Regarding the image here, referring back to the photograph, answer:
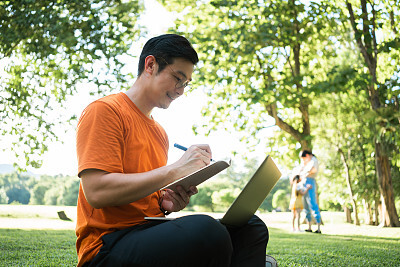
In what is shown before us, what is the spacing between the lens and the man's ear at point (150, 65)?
2.21 metres

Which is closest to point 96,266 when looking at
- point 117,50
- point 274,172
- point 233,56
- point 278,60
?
point 274,172

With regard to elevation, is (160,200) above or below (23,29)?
below

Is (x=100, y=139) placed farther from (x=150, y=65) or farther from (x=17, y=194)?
(x=17, y=194)

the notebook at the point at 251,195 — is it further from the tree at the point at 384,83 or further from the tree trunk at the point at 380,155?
the tree trunk at the point at 380,155

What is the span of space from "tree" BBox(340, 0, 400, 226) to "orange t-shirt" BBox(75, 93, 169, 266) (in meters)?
8.45

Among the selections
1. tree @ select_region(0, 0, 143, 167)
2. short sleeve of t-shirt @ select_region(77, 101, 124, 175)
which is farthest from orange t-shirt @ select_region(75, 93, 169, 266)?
tree @ select_region(0, 0, 143, 167)

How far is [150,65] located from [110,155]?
69 centimetres

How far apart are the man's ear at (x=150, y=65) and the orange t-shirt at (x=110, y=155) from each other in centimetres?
23

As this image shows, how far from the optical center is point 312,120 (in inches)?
820

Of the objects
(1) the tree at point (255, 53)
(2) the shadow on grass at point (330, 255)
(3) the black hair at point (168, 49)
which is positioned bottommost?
(2) the shadow on grass at point (330, 255)

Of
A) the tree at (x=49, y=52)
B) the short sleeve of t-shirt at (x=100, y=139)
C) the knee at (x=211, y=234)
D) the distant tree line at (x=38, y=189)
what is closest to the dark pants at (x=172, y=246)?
the knee at (x=211, y=234)

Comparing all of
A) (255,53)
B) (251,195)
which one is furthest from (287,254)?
(255,53)

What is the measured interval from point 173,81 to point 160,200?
70 centimetres

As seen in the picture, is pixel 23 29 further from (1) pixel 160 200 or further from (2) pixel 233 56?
(1) pixel 160 200
